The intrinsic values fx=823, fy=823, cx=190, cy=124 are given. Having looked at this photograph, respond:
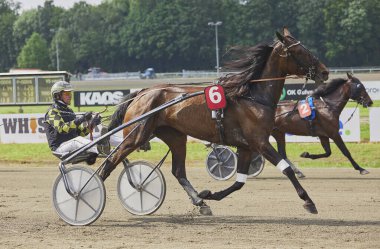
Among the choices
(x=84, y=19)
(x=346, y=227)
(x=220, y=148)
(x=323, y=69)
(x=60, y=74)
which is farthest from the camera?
(x=84, y=19)

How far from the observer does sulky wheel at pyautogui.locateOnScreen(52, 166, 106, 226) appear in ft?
26.7

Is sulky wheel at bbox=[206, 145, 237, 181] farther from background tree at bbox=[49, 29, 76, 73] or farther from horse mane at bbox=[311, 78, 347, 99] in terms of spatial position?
background tree at bbox=[49, 29, 76, 73]

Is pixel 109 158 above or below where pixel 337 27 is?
below

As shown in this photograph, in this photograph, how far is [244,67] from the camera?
8.63 metres

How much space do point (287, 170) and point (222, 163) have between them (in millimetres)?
4823

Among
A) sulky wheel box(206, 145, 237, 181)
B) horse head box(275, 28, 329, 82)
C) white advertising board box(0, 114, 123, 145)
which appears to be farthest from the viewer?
→ white advertising board box(0, 114, 123, 145)

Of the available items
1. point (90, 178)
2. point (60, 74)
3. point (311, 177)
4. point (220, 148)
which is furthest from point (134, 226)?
point (60, 74)

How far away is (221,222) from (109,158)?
1363 millimetres

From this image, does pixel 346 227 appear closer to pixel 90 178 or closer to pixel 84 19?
pixel 90 178

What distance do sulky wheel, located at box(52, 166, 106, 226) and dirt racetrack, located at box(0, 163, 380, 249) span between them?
4.7 inches

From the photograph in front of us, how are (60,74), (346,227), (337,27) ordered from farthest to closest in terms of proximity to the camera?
(337,27) < (60,74) < (346,227)

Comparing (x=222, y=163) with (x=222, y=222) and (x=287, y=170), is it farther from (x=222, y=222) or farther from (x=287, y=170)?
(x=287, y=170)

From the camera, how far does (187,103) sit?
853 centimetres

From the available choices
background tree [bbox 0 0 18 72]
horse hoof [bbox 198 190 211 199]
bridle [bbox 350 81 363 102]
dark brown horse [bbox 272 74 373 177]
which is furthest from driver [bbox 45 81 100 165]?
background tree [bbox 0 0 18 72]
